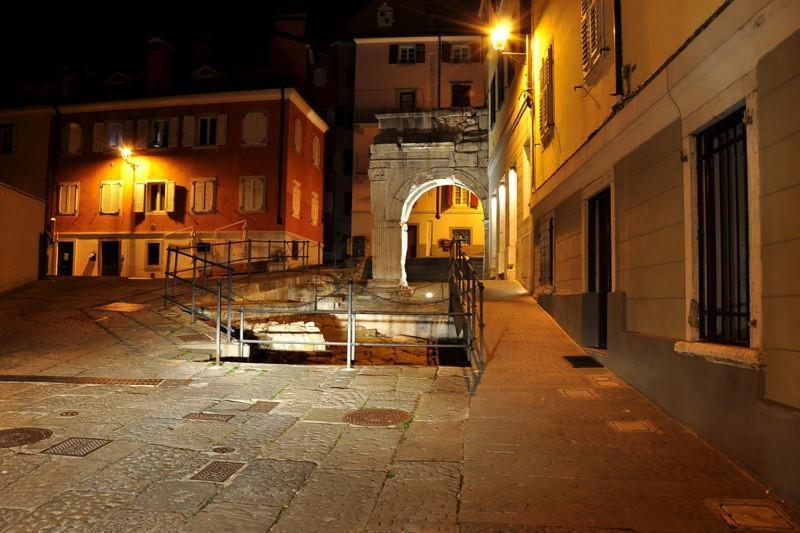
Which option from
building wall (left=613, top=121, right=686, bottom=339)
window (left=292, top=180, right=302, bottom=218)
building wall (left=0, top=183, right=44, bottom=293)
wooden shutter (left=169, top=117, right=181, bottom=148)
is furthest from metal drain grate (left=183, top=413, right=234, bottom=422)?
wooden shutter (left=169, top=117, right=181, bottom=148)

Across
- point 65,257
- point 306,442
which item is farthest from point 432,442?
point 65,257

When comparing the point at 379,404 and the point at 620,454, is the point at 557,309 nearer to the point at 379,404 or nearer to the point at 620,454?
the point at 379,404

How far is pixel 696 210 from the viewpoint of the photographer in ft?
17.1

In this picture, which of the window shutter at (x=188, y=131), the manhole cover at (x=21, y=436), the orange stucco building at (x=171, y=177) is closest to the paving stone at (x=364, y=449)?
the manhole cover at (x=21, y=436)

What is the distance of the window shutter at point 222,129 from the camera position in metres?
26.7

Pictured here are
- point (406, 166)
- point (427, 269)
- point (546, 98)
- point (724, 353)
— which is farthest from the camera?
point (427, 269)

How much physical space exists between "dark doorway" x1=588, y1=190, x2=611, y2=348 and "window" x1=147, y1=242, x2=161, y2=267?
74.7 feet

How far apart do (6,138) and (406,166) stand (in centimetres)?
2313

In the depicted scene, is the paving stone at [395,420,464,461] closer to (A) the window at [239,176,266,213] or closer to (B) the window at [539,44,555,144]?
(B) the window at [539,44,555,144]

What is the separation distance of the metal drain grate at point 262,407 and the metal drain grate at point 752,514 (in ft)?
13.4

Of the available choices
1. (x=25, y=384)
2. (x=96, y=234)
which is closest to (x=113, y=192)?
(x=96, y=234)

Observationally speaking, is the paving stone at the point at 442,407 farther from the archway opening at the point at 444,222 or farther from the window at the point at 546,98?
the archway opening at the point at 444,222

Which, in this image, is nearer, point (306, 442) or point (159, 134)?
point (306, 442)

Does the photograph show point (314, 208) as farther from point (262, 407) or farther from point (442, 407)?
point (442, 407)
